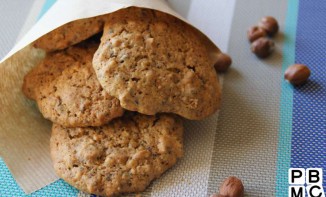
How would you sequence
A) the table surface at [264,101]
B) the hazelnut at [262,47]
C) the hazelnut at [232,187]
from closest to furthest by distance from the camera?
the hazelnut at [232,187]
the table surface at [264,101]
the hazelnut at [262,47]

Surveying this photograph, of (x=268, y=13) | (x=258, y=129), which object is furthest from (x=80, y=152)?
(x=268, y=13)

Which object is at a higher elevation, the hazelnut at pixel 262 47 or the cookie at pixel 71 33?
the hazelnut at pixel 262 47

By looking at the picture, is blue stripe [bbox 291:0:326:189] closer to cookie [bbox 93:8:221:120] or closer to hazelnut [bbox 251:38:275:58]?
hazelnut [bbox 251:38:275:58]

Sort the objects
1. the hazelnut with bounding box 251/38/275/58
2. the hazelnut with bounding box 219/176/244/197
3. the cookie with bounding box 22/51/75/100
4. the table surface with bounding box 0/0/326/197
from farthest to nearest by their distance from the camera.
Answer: the hazelnut with bounding box 251/38/275/58
the cookie with bounding box 22/51/75/100
the table surface with bounding box 0/0/326/197
the hazelnut with bounding box 219/176/244/197

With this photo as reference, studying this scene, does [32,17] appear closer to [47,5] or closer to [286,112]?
[47,5]

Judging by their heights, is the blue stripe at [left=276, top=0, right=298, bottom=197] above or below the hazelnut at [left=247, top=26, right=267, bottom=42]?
below

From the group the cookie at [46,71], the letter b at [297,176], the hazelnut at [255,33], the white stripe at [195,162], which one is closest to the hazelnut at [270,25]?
the hazelnut at [255,33]

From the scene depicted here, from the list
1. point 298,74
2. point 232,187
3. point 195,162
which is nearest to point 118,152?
point 195,162

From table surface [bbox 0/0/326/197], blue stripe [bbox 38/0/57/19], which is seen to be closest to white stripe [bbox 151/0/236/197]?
table surface [bbox 0/0/326/197]

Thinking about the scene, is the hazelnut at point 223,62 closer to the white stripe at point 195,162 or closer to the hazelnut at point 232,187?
the white stripe at point 195,162
